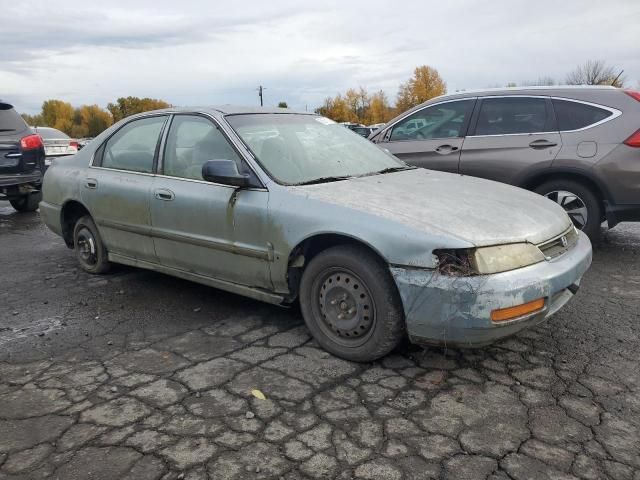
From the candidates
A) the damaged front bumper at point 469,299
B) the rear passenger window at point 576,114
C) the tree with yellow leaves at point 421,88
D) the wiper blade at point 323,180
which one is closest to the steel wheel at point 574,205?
the rear passenger window at point 576,114

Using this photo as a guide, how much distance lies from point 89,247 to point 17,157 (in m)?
4.18

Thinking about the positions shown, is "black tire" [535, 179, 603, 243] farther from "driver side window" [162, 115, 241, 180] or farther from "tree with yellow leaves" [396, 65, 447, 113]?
"tree with yellow leaves" [396, 65, 447, 113]

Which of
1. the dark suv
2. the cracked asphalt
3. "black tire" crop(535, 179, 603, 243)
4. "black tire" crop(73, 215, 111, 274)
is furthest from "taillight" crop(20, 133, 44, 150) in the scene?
"black tire" crop(535, 179, 603, 243)

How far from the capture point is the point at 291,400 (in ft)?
9.33

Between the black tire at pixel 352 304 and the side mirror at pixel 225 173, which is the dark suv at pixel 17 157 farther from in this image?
the black tire at pixel 352 304

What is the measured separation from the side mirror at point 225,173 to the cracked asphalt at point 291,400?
1061mm

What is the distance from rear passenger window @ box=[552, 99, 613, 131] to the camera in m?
5.41

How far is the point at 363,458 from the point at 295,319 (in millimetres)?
1740

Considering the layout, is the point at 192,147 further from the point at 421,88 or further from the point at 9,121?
the point at 421,88

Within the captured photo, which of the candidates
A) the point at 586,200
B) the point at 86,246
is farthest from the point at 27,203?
the point at 586,200

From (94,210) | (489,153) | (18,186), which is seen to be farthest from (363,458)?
(18,186)

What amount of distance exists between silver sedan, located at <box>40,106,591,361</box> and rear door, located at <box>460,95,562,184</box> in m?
1.88

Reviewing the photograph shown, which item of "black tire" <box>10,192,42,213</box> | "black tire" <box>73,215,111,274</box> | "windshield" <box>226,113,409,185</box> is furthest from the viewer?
"black tire" <box>10,192,42,213</box>

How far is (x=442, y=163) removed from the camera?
6180mm
